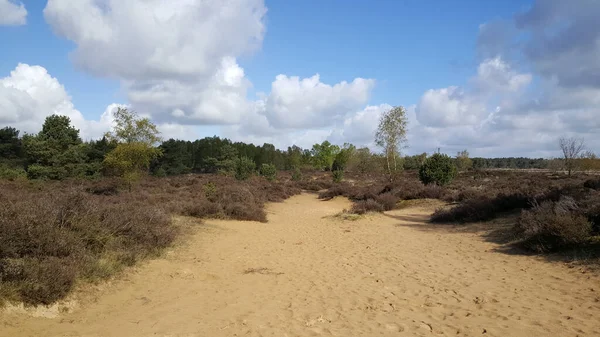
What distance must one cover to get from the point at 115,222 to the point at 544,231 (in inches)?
416

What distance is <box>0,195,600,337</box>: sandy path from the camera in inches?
211

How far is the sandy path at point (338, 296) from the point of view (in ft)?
17.5

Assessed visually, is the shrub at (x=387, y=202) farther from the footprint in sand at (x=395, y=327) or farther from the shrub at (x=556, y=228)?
the footprint in sand at (x=395, y=327)

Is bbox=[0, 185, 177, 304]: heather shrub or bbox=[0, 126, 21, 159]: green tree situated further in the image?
bbox=[0, 126, 21, 159]: green tree

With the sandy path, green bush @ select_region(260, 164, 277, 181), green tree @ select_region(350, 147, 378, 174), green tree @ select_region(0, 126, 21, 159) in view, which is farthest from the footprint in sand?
green tree @ select_region(350, 147, 378, 174)

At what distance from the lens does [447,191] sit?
24.1 metres

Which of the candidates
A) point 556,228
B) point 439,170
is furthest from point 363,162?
point 556,228

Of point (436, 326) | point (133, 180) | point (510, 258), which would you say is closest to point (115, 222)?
point (436, 326)

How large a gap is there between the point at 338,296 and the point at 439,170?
22098 millimetres

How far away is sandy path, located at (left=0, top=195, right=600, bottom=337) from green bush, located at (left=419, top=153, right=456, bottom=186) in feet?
51.0

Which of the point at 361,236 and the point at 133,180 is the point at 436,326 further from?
the point at 133,180

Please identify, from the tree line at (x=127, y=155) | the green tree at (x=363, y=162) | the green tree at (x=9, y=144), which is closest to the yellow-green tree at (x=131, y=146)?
the tree line at (x=127, y=155)

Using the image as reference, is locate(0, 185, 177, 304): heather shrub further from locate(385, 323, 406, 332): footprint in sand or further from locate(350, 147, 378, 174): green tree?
locate(350, 147, 378, 174): green tree

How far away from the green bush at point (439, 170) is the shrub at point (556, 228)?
1618 centimetres
